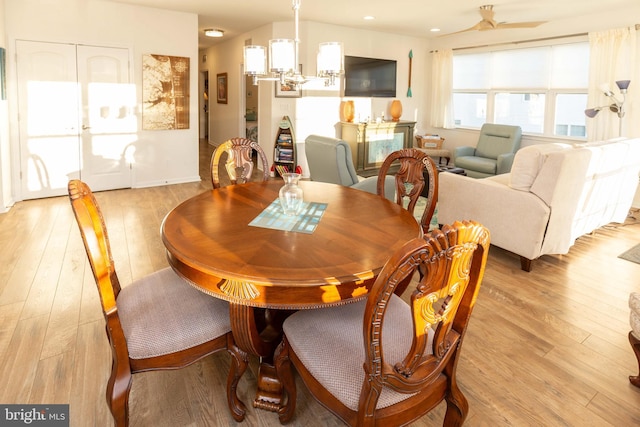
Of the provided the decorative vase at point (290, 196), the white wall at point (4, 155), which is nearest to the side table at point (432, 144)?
the decorative vase at point (290, 196)

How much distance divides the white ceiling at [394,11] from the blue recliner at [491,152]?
1.58 metres

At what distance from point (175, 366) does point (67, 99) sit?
5.03 m

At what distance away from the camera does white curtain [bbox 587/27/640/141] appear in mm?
5367

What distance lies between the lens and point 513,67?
6.93 metres

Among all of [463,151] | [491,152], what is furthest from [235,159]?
[491,152]

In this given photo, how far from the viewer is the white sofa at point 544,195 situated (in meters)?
3.18

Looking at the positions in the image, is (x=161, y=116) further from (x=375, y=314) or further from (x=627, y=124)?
(x=627, y=124)

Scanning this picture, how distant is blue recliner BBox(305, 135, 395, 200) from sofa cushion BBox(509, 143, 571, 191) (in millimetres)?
1046

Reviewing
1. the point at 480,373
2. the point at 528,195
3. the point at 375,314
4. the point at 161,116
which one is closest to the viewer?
the point at 375,314

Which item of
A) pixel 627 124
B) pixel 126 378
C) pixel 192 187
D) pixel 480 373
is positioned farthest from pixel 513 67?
pixel 126 378

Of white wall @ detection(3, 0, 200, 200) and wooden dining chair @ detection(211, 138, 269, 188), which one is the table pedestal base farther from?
white wall @ detection(3, 0, 200, 200)

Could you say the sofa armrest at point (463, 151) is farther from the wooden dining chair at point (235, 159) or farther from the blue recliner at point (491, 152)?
the wooden dining chair at point (235, 159)

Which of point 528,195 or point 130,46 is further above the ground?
point 130,46

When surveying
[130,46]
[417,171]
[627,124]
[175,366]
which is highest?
[130,46]
